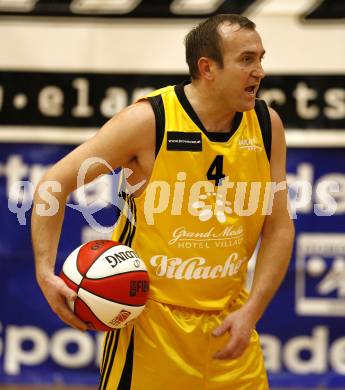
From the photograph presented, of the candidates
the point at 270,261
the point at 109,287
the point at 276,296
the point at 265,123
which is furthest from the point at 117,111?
the point at 109,287

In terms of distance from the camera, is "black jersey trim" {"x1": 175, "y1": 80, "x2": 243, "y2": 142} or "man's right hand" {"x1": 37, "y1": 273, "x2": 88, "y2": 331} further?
"black jersey trim" {"x1": 175, "y1": 80, "x2": 243, "y2": 142}

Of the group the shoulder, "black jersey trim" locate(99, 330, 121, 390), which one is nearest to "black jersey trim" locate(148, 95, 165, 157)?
the shoulder

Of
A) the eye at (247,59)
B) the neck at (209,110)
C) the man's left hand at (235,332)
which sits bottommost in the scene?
the man's left hand at (235,332)

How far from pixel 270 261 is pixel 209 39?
34.1 inches

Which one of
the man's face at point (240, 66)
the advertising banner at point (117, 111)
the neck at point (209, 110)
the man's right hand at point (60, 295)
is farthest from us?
the advertising banner at point (117, 111)


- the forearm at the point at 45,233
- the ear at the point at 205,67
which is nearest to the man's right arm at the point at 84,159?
the forearm at the point at 45,233

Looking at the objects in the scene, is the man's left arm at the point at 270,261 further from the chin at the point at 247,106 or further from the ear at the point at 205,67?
the ear at the point at 205,67

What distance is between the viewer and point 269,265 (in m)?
3.40

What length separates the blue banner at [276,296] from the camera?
18.1 feet

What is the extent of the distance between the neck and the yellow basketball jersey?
3 cm

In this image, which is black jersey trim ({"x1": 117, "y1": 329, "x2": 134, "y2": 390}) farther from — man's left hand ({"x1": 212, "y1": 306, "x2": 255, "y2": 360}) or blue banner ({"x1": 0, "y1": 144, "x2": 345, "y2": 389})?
blue banner ({"x1": 0, "y1": 144, "x2": 345, "y2": 389})

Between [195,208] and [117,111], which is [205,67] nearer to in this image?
[195,208]

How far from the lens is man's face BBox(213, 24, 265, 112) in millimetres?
3195

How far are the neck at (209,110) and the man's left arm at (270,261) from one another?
0.20m
